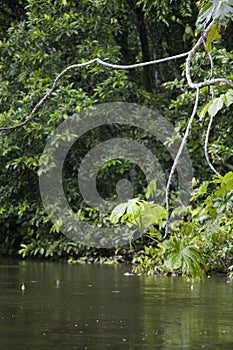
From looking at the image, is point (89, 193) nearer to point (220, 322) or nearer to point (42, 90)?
point (42, 90)

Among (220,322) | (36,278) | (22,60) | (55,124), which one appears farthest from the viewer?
(22,60)

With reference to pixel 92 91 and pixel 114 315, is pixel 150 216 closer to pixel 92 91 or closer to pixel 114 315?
pixel 114 315

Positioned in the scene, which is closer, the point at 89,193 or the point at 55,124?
the point at 55,124

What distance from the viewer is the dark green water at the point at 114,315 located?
310 centimetres

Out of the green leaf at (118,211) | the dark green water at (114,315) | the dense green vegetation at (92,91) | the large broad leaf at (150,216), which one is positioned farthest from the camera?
the dense green vegetation at (92,91)

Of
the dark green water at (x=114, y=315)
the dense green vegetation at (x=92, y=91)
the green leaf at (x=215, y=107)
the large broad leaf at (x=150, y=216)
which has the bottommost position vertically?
the dark green water at (x=114, y=315)

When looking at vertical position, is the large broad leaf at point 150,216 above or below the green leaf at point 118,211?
above

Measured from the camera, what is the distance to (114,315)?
4.03 meters

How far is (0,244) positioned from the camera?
12.6m

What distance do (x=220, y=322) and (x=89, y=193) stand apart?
7.15 meters

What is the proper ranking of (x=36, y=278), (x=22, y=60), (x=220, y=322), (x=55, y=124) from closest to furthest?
(x=220, y=322) < (x=36, y=278) < (x=55, y=124) < (x=22, y=60)

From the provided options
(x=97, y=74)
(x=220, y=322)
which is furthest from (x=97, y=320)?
(x=97, y=74)

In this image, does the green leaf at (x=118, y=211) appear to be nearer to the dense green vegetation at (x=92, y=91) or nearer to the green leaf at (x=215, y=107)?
the green leaf at (x=215, y=107)

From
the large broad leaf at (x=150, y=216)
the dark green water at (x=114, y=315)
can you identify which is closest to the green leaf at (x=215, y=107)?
the dark green water at (x=114, y=315)
